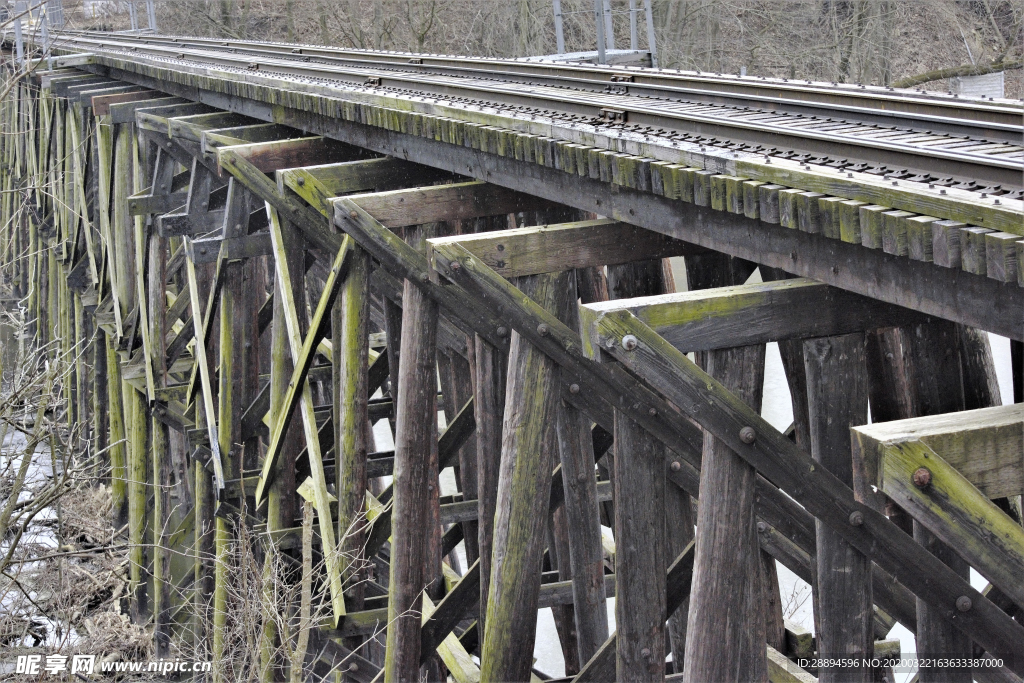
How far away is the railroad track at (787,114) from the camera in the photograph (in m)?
3.05

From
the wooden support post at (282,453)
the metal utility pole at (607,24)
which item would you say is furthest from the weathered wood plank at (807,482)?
the metal utility pole at (607,24)

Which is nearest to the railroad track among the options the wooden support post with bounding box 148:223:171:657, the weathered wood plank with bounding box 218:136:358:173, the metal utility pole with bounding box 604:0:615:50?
the weathered wood plank with bounding box 218:136:358:173

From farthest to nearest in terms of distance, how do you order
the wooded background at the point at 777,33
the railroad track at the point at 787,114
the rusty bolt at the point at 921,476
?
the wooded background at the point at 777,33
the railroad track at the point at 787,114
the rusty bolt at the point at 921,476

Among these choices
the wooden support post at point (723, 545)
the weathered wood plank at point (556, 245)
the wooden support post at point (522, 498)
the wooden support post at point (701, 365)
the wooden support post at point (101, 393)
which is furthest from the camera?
the wooden support post at point (101, 393)

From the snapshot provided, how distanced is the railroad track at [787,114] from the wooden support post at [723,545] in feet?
2.06

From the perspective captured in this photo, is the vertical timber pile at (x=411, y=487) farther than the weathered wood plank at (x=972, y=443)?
Yes

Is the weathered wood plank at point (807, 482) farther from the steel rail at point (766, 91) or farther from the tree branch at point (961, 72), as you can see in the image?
the tree branch at point (961, 72)

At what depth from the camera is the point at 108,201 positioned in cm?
1113

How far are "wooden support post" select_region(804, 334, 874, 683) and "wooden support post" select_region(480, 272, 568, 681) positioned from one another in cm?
102

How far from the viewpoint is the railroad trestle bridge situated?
259 centimetres

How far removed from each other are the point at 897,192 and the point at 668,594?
5.71ft

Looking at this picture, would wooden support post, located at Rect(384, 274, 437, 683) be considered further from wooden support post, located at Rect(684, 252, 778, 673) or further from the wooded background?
the wooded background

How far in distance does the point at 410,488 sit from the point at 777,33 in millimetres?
17415

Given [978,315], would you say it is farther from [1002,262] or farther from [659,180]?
[659,180]
